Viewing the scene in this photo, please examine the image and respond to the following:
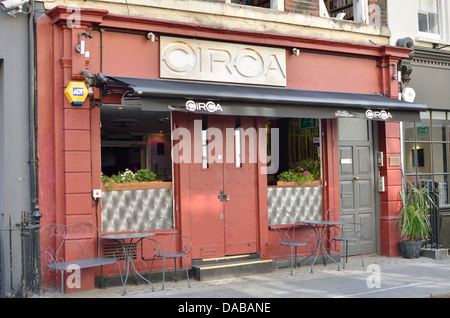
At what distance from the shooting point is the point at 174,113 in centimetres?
914

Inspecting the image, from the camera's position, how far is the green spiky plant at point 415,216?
1059 cm

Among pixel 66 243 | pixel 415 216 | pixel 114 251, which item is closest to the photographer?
pixel 66 243

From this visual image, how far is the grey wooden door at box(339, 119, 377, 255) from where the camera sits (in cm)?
1086

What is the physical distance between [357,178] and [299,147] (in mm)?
1367

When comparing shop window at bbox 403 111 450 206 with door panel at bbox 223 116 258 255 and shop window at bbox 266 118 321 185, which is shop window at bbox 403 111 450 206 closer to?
shop window at bbox 266 118 321 185

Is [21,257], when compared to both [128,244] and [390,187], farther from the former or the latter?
[390,187]

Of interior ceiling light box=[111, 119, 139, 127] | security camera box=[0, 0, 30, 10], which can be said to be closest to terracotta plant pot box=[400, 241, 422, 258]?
interior ceiling light box=[111, 119, 139, 127]

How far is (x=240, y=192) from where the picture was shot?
9.60 meters

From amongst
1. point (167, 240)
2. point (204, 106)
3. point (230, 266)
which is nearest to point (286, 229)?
point (230, 266)

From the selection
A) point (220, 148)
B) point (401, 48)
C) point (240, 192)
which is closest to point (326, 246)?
point (240, 192)

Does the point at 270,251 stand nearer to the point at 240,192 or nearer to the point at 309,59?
the point at 240,192

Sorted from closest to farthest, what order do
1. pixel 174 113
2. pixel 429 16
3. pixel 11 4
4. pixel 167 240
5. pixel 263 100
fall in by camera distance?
1. pixel 11 4
2. pixel 263 100
3. pixel 167 240
4. pixel 174 113
5. pixel 429 16

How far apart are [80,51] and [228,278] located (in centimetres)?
434

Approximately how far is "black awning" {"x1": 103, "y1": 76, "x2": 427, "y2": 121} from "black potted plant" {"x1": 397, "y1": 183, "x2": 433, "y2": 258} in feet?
5.87
